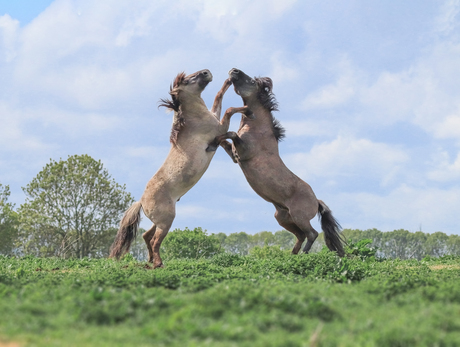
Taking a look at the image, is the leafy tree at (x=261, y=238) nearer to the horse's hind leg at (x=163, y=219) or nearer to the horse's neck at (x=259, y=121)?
the horse's neck at (x=259, y=121)

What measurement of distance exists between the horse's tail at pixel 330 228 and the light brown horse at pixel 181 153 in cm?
345

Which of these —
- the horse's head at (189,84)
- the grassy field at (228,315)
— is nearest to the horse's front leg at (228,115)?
the horse's head at (189,84)

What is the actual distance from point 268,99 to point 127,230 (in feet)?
14.7

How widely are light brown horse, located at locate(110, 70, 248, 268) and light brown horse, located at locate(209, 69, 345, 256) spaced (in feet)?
2.15

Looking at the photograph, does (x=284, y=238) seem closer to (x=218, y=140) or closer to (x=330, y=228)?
(x=330, y=228)

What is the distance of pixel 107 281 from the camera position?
641 centimetres

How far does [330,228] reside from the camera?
12.0 meters

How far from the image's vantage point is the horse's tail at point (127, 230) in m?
10.7

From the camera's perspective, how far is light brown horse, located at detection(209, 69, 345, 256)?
1080 cm

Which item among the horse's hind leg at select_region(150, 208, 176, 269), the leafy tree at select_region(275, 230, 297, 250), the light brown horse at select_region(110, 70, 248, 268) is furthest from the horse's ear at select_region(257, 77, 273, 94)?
the leafy tree at select_region(275, 230, 297, 250)

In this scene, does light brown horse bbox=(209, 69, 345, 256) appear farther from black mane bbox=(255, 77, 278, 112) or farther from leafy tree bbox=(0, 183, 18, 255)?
leafy tree bbox=(0, 183, 18, 255)

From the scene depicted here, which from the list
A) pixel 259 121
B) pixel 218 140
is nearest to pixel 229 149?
pixel 218 140

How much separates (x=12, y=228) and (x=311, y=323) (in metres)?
34.6

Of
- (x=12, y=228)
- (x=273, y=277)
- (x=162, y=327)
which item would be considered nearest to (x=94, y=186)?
(x=12, y=228)
